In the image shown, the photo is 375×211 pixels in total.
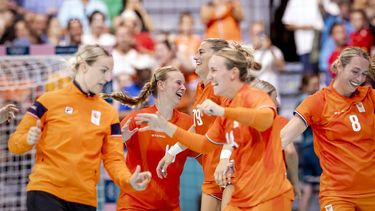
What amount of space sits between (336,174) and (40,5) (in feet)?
30.6

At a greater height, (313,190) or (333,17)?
(333,17)

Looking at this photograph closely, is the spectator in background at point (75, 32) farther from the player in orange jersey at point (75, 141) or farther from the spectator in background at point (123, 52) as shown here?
the player in orange jersey at point (75, 141)

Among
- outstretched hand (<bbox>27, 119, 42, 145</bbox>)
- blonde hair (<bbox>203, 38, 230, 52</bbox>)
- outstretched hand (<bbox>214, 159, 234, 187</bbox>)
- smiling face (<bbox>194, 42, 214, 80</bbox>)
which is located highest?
blonde hair (<bbox>203, 38, 230, 52</bbox>)

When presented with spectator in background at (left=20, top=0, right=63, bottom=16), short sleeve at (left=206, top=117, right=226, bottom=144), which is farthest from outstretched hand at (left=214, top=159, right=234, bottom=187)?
spectator in background at (left=20, top=0, right=63, bottom=16)

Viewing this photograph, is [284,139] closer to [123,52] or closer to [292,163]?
[292,163]

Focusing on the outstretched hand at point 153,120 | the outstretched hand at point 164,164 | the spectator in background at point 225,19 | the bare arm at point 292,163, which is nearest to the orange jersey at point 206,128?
the outstretched hand at point 164,164

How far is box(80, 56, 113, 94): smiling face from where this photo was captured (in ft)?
25.9

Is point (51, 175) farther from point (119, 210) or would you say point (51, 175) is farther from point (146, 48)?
point (146, 48)

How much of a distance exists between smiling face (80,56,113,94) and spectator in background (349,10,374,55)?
6802 mm

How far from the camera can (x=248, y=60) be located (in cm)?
751

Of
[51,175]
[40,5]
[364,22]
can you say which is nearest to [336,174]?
[51,175]

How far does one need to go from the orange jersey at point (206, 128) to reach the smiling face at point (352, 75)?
1.11m

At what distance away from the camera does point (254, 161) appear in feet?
23.6

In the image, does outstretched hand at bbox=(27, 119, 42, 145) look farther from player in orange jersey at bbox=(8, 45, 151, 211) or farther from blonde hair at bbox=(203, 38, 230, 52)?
blonde hair at bbox=(203, 38, 230, 52)
